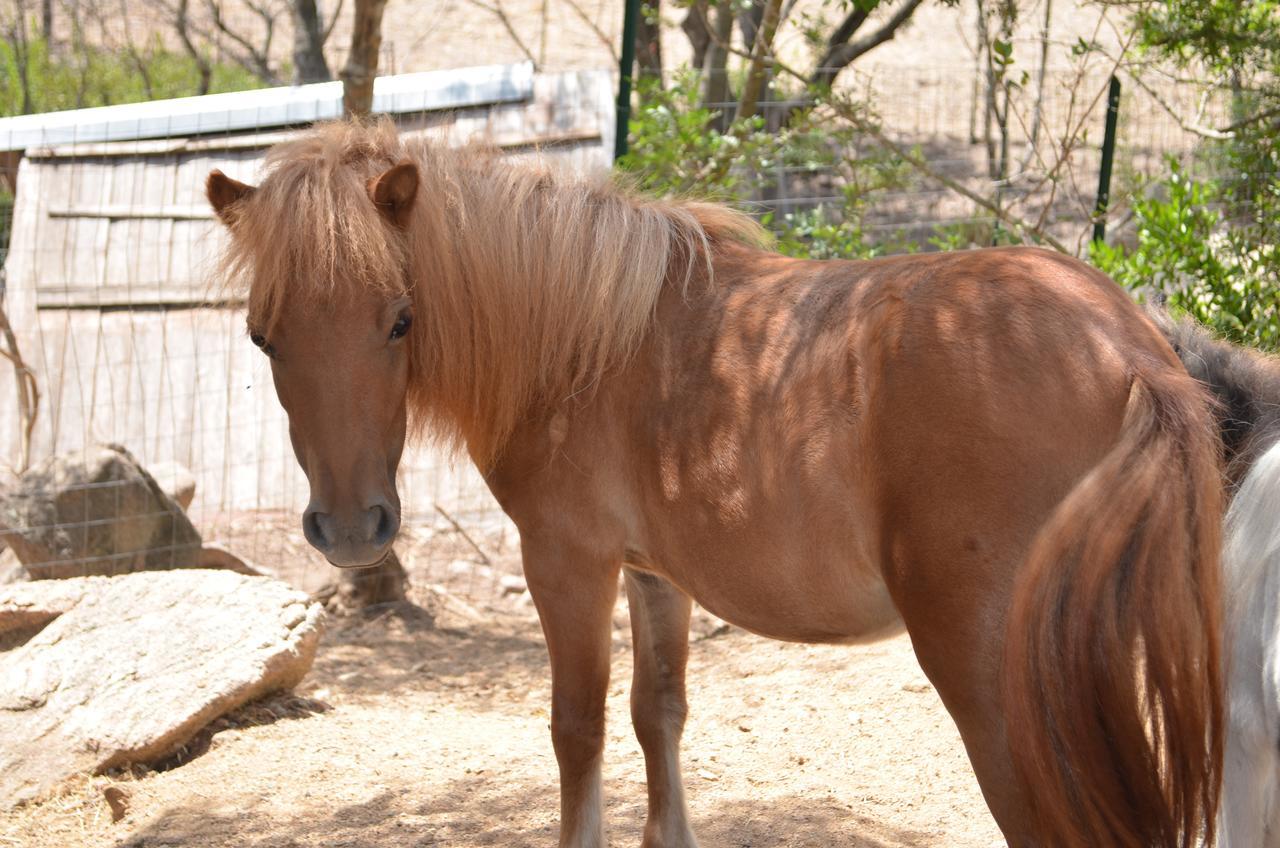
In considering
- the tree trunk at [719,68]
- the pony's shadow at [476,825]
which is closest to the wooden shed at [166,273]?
the tree trunk at [719,68]

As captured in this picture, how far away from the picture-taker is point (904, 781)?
3.83m

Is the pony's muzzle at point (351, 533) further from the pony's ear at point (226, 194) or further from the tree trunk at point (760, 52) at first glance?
the tree trunk at point (760, 52)

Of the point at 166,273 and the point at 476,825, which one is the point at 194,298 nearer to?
the point at 166,273

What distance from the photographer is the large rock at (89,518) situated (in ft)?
18.3

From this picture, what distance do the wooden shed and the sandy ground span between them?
5.95 ft

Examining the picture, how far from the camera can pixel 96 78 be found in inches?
516

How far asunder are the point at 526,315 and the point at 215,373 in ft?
14.1

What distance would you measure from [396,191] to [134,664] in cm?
241

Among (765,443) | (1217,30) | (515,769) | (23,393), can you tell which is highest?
(1217,30)

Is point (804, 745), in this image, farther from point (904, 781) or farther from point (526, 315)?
point (526, 315)

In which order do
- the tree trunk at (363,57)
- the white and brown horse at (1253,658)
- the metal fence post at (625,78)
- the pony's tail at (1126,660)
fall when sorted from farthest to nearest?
the metal fence post at (625,78) < the tree trunk at (363,57) < the white and brown horse at (1253,658) < the pony's tail at (1126,660)

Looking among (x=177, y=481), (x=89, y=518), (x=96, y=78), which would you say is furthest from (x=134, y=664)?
(x=96, y=78)

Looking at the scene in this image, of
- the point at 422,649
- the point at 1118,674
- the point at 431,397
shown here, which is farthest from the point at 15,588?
the point at 1118,674

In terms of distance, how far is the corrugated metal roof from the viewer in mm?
7000
